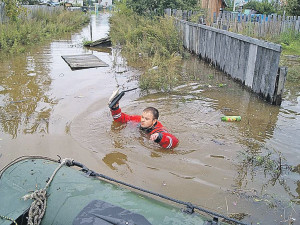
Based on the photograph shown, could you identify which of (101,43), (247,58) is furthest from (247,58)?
(101,43)

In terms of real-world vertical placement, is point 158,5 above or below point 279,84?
above

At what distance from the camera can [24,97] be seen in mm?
6539

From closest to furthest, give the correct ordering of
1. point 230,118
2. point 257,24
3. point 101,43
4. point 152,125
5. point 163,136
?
1. point 163,136
2. point 152,125
3. point 230,118
4. point 257,24
5. point 101,43

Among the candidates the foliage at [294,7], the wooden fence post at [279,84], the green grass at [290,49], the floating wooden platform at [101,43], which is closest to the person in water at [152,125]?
the wooden fence post at [279,84]

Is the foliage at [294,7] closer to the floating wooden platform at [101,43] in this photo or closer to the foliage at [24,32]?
the floating wooden platform at [101,43]

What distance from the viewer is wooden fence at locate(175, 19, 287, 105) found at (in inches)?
247

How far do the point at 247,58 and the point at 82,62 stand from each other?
5.42 meters

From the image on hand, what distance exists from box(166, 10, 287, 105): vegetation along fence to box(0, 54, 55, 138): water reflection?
4.43 meters

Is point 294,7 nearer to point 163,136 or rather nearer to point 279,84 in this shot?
point 279,84

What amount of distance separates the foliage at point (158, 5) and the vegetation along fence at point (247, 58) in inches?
208

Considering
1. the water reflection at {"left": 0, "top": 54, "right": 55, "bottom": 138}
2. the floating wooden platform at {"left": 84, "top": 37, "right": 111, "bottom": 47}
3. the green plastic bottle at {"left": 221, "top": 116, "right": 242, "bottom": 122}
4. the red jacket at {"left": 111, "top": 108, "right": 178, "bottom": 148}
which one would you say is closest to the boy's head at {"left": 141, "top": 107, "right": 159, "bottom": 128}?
the red jacket at {"left": 111, "top": 108, "right": 178, "bottom": 148}

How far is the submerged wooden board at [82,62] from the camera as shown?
978cm

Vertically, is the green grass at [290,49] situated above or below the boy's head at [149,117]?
above

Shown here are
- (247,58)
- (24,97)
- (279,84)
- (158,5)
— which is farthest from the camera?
(158,5)
